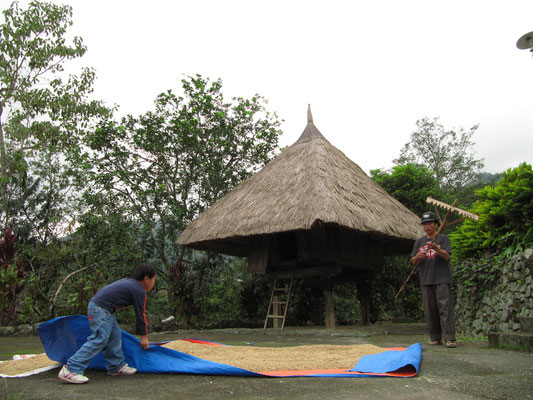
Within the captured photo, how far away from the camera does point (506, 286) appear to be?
5238mm

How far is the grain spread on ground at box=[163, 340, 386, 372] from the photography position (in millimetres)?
3049

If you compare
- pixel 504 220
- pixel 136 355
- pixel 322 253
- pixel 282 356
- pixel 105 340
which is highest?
pixel 504 220

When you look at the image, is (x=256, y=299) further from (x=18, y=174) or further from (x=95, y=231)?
(x=18, y=174)

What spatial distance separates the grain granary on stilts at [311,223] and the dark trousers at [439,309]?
2173mm

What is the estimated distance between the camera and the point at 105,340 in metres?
2.86

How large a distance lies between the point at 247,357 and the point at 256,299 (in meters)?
7.30

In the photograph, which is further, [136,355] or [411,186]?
[411,186]

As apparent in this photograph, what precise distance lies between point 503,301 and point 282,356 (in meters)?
3.22

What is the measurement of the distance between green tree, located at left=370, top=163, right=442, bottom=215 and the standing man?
728 centimetres

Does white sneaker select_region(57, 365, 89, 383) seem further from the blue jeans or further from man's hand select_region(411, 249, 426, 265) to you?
man's hand select_region(411, 249, 426, 265)

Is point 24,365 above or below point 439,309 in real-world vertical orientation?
below

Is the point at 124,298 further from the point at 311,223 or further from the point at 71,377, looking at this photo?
the point at 311,223

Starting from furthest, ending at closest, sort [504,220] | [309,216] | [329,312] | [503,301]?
1. [329,312]
2. [309,216]
3. [504,220]
4. [503,301]

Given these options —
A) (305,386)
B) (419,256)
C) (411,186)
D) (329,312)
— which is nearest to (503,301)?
(419,256)
